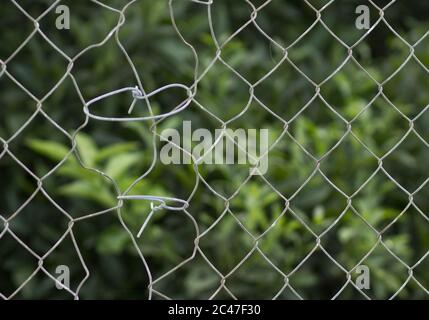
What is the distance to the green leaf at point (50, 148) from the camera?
93.1 inches

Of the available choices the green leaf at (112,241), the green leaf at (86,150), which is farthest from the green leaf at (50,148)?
the green leaf at (112,241)

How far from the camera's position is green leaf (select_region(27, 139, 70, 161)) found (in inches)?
93.1

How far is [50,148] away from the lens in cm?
236

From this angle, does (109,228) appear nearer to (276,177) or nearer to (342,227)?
(276,177)

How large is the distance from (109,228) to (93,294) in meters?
0.19

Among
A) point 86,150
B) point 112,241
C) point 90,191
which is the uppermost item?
point 86,150

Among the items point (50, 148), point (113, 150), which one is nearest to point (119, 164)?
point (113, 150)

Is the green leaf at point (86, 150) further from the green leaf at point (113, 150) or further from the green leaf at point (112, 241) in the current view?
the green leaf at point (112, 241)

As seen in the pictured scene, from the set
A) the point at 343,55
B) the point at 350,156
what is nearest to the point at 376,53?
Answer: the point at 343,55

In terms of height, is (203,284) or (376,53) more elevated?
(376,53)

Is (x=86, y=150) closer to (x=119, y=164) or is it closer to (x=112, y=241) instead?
(x=119, y=164)

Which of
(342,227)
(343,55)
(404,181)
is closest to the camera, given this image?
(342,227)

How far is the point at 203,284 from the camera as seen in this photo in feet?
7.89

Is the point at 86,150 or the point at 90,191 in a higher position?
the point at 86,150
